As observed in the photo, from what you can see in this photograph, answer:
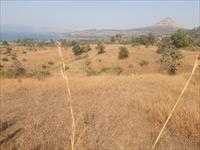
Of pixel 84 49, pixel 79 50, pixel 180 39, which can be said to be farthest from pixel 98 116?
pixel 84 49

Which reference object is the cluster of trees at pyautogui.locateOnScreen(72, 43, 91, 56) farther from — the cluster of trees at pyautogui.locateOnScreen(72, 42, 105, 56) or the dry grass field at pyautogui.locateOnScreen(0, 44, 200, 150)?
the dry grass field at pyautogui.locateOnScreen(0, 44, 200, 150)

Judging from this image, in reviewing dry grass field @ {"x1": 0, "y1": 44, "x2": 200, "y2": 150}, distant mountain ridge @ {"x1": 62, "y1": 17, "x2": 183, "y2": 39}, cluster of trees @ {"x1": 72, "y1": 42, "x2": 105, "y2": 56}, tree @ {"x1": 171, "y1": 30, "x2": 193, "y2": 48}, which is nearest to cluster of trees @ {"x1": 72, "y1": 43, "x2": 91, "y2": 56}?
cluster of trees @ {"x1": 72, "y1": 42, "x2": 105, "y2": 56}

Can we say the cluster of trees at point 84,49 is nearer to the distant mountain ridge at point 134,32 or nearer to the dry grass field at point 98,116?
the distant mountain ridge at point 134,32

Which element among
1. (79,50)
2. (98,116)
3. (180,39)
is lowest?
(98,116)

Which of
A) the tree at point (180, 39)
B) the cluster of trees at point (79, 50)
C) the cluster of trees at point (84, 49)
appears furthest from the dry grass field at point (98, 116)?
the cluster of trees at point (79, 50)

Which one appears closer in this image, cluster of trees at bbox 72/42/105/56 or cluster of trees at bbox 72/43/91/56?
cluster of trees at bbox 72/42/105/56

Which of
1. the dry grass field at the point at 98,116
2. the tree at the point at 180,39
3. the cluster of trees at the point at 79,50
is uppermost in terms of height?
the tree at the point at 180,39

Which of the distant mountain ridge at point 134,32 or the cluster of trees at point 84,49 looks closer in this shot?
the distant mountain ridge at point 134,32

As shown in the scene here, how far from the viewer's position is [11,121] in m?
5.78

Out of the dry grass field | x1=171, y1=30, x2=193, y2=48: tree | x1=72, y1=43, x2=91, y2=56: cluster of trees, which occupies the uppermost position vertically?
x1=171, y1=30, x2=193, y2=48: tree

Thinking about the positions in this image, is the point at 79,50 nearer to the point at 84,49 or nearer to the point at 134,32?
the point at 84,49

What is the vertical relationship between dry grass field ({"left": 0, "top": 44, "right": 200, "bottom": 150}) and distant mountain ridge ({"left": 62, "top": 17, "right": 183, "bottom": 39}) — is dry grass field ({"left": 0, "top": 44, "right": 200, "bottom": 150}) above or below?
below

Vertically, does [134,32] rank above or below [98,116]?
above

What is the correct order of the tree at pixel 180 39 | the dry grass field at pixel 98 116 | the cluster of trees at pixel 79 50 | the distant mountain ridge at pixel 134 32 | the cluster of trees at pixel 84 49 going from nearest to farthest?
the distant mountain ridge at pixel 134 32, the dry grass field at pixel 98 116, the tree at pixel 180 39, the cluster of trees at pixel 84 49, the cluster of trees at pixel 79 50
